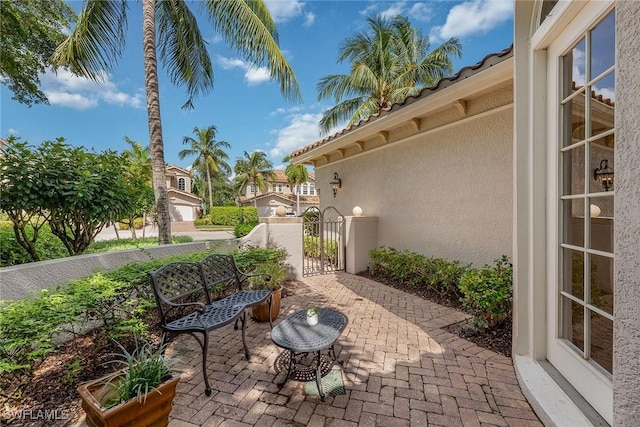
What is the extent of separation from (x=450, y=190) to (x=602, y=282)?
12.8ft

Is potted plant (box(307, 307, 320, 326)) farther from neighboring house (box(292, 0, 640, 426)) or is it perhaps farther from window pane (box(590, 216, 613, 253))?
window pane (box(590, 216, 613, 253))

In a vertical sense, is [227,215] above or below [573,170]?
below

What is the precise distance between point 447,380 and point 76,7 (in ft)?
46.2

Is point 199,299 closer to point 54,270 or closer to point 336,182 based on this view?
point 54,270

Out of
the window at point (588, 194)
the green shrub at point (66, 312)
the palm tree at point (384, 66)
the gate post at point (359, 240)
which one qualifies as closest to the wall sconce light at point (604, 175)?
the window at point (588, 194)

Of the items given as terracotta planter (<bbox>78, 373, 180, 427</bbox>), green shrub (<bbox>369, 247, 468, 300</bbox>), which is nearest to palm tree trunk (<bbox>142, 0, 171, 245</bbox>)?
terracotta planter (<bbox>78, 373, 180, 427</bbox>)

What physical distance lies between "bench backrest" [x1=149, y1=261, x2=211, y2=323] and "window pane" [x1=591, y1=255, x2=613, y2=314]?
4.07m

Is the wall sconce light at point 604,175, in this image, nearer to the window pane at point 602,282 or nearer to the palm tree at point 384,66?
the window pane at point 602,282

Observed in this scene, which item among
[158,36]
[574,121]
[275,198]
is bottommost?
[574,121]

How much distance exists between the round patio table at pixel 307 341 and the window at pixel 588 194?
6.94ft

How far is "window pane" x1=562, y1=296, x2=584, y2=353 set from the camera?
91.7 inches

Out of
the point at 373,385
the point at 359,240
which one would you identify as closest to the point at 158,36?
the point at 359,240

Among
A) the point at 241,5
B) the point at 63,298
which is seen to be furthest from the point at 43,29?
the point at 63,298

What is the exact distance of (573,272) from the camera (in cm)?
244
